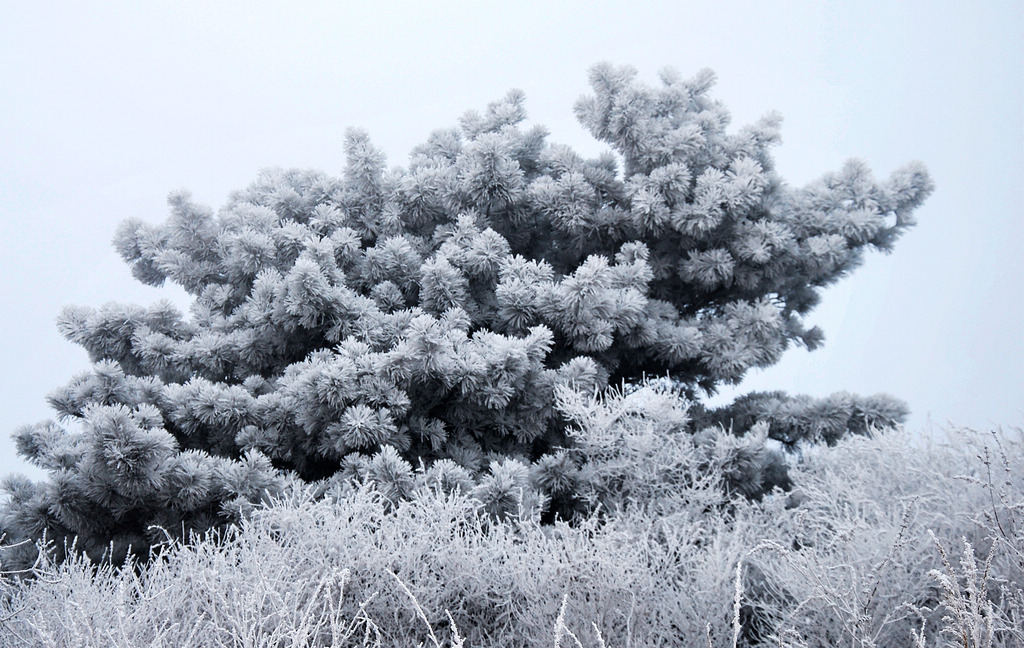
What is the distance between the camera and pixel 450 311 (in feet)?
14.3

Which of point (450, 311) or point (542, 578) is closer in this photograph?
point (542, 578)

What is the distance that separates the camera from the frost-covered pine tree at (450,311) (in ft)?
12.4

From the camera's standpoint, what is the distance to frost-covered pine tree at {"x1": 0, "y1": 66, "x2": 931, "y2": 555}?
3.77 m

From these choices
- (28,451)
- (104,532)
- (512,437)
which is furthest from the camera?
(512,437)

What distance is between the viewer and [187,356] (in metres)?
4.62

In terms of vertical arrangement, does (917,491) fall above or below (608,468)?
above

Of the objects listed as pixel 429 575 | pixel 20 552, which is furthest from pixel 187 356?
pixel 429 575

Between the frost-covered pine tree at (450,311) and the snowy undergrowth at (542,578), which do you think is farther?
the frost-covered pine tree at (450,311)

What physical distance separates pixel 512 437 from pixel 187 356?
2.09 metres

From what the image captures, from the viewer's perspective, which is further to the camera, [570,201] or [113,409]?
[570,201]

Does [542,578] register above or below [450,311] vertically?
below

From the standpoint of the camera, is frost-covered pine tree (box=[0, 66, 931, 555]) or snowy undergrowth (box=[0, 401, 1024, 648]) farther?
frost-covered pine tree (box=[0, 66, 931, 555])

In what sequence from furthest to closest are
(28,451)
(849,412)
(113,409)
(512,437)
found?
(849,412), (512,437), (28,451), (113,409)

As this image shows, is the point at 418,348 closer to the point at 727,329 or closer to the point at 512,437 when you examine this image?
the point at 512,437
